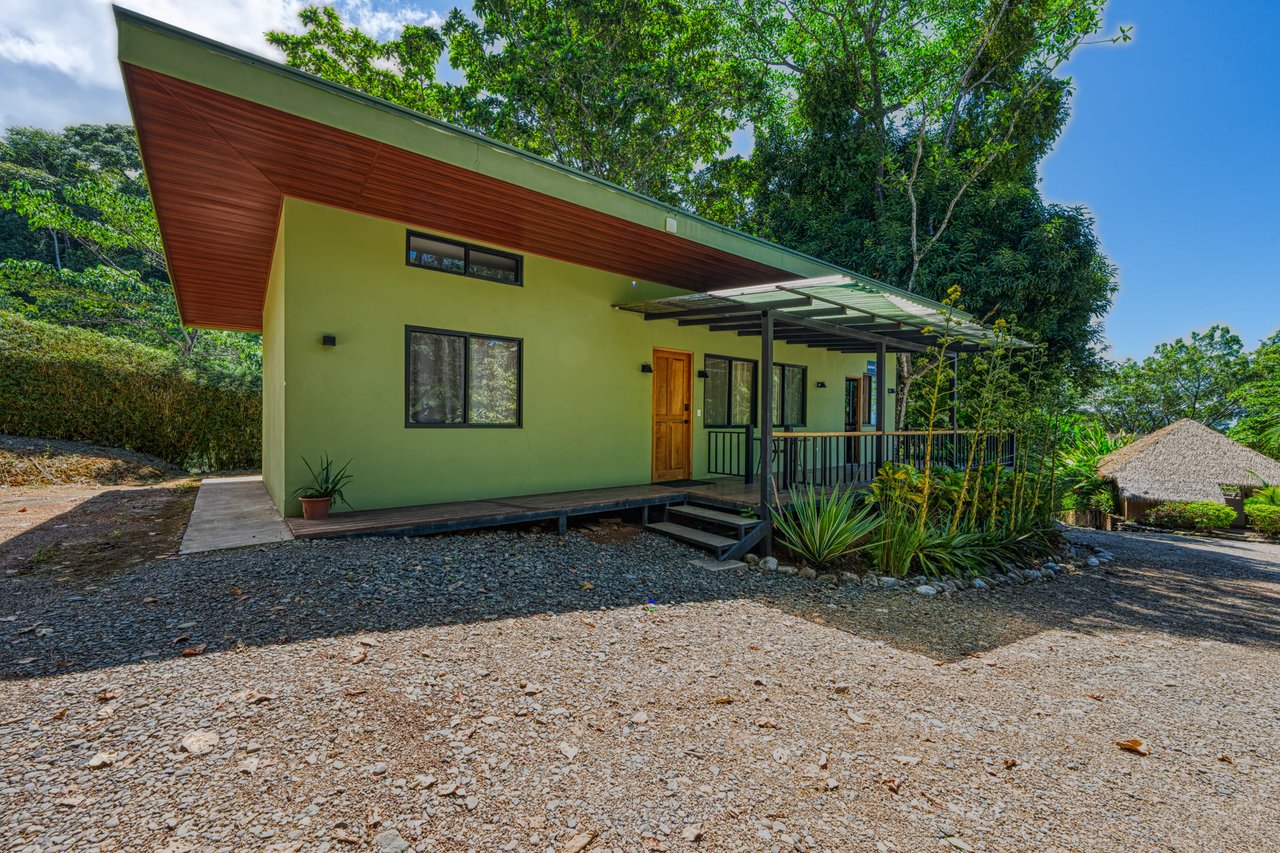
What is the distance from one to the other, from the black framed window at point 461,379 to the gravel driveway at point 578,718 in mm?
2219

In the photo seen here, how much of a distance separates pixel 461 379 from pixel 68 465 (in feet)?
28.2

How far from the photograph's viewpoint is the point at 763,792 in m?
2.07

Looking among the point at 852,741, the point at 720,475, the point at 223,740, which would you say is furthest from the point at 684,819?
the point at 720,475

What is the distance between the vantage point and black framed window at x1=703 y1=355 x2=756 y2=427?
9.07 meters

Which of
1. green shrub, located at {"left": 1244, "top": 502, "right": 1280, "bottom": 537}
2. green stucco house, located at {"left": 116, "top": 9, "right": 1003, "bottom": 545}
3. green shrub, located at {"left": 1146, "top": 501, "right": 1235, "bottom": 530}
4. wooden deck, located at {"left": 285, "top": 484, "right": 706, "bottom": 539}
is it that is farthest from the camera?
green shrub, located at {"left": 1146, "top": 501, "right": 1235, "bottom": 530}

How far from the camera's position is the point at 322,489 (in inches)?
218

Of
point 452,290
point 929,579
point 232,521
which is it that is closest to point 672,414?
point 452,290

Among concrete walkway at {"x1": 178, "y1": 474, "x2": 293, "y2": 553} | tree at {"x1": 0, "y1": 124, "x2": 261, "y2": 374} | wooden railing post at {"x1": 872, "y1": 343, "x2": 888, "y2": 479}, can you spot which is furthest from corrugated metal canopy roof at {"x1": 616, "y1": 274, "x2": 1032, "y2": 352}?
tree at {"x1": 0, "y1": 124, "x2": 261, "y2": 374}

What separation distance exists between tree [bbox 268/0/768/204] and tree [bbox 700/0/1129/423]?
163 centimetres

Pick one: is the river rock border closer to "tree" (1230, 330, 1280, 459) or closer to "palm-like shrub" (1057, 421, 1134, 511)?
"palm-like shrub" (1057, 421, 1134, 511)

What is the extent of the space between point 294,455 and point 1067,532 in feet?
38.0

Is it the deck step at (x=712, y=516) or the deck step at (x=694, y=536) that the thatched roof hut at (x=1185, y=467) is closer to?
the deck step at (x=712, y=516)

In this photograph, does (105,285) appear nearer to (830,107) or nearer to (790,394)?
(790,394)

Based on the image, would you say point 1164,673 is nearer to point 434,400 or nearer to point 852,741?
point 852,741
